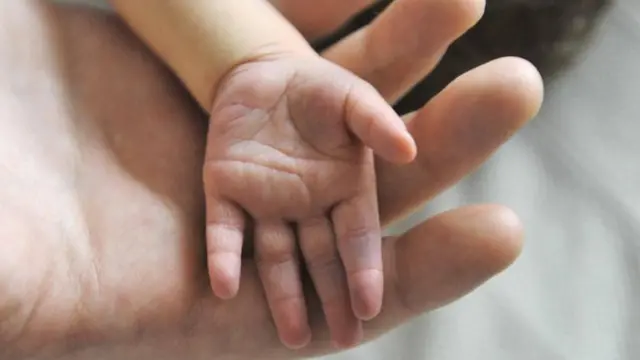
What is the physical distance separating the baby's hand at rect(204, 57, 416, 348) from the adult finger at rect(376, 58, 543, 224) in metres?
0.03

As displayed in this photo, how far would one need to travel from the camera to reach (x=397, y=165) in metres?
0.50

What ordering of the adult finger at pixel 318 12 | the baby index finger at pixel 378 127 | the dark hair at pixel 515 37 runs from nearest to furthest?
the baby index finger at pixel 378 127, the adult finger at pixel 318 12, the dark hair at pixel 515 37

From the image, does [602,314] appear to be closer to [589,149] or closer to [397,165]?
[589,149]

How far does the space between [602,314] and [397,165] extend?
9.9 inches

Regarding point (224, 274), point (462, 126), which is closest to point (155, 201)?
point (224, 274)

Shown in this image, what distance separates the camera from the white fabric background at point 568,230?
2.11 feet

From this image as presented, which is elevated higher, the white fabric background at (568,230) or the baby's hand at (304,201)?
the baby's hand at (304,201)

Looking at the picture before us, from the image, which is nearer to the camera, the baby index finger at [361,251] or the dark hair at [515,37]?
the baby index finger at [361,251]

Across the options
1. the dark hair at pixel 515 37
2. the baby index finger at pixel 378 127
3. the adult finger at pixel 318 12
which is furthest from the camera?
the dark hair at pixel 515 37

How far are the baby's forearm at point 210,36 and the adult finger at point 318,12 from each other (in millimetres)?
22

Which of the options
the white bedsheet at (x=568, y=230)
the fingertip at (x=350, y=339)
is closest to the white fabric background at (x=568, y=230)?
the white bedsheet at (x=568, y=230)

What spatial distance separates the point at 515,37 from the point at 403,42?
0.25 meters

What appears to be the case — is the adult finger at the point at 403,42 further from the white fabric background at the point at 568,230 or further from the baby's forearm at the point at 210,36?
the white fabric background at the point at 568,230

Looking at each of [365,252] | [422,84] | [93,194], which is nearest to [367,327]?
[365,252]
